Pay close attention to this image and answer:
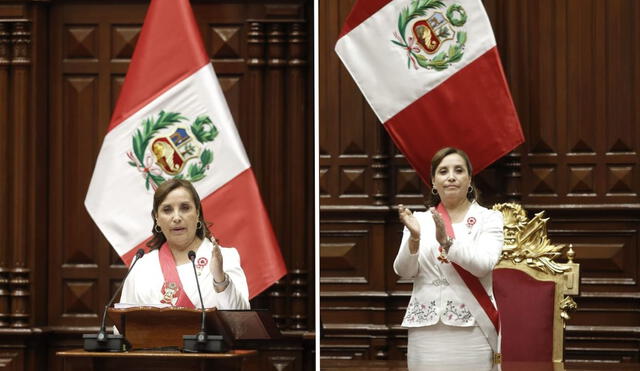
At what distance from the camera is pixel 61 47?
655 centimetres

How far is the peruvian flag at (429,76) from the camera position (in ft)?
19.2

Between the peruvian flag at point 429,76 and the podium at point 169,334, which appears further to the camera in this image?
the peruvian flag at point 429,76

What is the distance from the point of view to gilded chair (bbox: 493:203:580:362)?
4641mm

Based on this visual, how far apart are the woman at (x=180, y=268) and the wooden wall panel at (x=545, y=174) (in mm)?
1934

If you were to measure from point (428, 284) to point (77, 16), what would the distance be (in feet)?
10.3

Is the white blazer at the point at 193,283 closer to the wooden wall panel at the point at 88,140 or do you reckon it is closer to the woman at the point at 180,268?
the woman at the point at 180,268

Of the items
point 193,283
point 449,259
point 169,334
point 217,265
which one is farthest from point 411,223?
point 169,334

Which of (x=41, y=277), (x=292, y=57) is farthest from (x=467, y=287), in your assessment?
(x=41, y=277)

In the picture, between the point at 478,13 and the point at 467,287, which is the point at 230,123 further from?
the point at 467,287

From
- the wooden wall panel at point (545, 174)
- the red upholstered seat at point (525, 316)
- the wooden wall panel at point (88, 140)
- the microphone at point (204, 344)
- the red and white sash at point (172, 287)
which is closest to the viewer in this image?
the microphone at point (204, 344)

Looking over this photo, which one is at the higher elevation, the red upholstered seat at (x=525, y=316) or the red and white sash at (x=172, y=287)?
the red and white sash at (x=172, y=287)

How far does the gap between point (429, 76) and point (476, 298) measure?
1.86m

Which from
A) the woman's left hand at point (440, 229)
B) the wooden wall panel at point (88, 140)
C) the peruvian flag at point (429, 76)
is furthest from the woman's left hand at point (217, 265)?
the wooden wall panel at point (88, 140)

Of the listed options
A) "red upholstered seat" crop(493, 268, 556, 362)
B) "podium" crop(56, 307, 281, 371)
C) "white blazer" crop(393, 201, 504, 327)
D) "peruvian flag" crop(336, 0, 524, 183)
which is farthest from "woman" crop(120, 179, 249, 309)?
"peruvian flag" crop(336, 0, 524, 183)
